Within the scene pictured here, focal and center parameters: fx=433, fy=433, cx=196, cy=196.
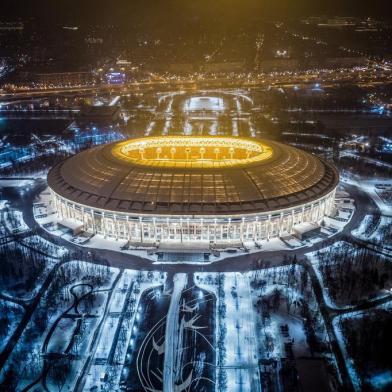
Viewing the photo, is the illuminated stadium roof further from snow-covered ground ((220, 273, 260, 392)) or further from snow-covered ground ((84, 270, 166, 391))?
snow-covered ground ((220, 273, 260, 392))

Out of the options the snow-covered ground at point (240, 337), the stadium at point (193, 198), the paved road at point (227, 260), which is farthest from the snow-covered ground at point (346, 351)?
the stadium at point (193, 198)

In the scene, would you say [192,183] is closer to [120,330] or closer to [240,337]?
[120,330]

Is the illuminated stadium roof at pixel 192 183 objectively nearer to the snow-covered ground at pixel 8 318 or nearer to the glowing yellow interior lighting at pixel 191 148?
the glowing yellow interior lighting at pixel 191 148

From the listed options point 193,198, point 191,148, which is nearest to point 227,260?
point 193,198

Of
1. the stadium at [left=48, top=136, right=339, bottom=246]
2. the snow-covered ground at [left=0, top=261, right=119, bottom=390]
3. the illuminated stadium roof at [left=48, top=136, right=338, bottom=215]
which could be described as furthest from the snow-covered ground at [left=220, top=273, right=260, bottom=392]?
the snow-covered ground at [left=0, top=261, right=119, bottom=390]

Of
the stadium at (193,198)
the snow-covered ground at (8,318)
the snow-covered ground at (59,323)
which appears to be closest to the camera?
the snow-covered ground at (59,323)

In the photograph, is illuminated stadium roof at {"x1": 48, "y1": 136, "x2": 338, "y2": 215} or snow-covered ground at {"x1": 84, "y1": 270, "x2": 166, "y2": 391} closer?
snow-covered ground at {"x1": 84, "y1": 270, "x2": 166, "y2": 391}
